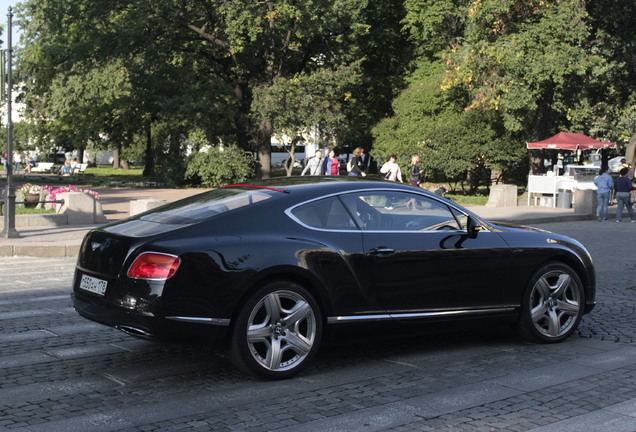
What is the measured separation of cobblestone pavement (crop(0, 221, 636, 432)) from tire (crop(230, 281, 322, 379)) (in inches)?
5.9

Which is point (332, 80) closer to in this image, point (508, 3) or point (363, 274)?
point (508, 3)

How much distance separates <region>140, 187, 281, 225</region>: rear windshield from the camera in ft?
20.3

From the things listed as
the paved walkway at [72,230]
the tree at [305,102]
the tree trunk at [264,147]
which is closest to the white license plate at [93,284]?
the paved walkway at [72,230]

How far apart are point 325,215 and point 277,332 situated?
1027mm

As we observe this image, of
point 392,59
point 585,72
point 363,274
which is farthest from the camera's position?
point 392,59

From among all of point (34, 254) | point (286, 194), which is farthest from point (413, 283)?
point (34, 254)

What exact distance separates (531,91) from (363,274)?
1049 inches

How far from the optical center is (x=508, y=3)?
103 ft

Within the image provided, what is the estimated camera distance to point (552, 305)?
24.4 ft

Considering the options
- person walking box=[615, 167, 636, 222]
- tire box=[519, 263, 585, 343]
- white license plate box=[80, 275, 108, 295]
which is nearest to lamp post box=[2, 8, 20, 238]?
white license plate box=[80, 275, 108, 295]

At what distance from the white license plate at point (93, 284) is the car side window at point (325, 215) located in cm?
150

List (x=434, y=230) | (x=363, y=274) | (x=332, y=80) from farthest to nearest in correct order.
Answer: (x=332, y=80), (x=434, y=230), (x=363, y=274)

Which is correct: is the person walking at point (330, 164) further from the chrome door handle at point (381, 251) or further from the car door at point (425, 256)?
the chrome door handle at point (381, 251)

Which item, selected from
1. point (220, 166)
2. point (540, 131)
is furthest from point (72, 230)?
point (540, 131)
